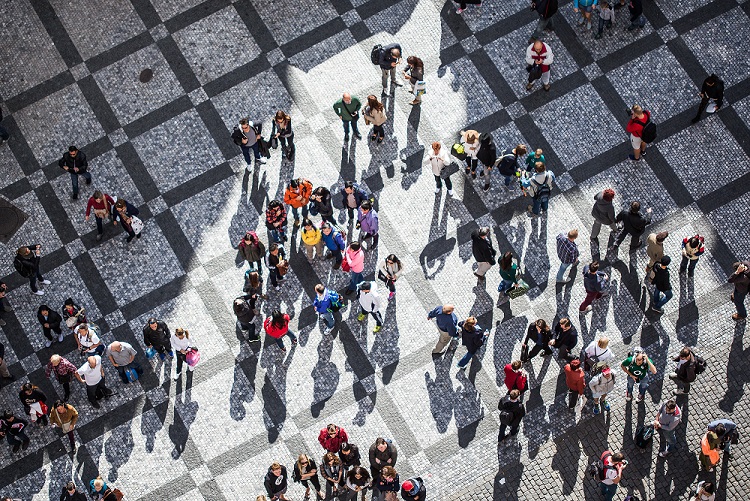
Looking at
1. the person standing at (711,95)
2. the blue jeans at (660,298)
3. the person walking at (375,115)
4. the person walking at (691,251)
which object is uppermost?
the person walking at (375,115)

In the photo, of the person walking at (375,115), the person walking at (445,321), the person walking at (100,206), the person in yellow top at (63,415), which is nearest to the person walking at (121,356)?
the person in yellow top at (63,415)

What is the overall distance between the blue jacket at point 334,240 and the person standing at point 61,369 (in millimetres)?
5603

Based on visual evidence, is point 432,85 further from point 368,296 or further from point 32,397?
point 32,397

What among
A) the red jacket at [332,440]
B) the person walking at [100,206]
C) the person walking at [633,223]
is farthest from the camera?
the person walking at [100,206]

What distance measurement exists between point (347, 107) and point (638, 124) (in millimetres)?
6124

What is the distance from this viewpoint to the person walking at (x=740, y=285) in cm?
2339

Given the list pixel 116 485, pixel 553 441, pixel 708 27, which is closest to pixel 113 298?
pixel 116 485

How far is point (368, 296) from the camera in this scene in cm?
2364

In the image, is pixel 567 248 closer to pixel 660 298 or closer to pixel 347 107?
pixel 660 298

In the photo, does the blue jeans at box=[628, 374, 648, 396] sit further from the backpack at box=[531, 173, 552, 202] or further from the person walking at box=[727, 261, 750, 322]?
the backpack at box=[531, 173, 552, 202]

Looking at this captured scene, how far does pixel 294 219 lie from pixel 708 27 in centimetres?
1045

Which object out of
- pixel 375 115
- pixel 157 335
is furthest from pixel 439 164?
pixel 157 335

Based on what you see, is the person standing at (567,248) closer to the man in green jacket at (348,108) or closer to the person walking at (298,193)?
the man in green jacket at (348,108)

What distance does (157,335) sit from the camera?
23.4m
